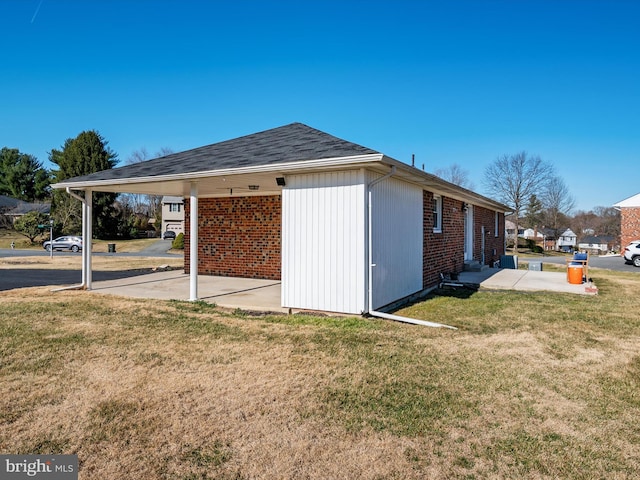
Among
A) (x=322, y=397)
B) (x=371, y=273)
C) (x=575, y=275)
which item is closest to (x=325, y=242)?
(x=371, y=273)

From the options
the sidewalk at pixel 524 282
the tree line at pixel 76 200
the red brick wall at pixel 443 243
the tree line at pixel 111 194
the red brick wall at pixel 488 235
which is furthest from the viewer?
the tree line at pixel 111 194

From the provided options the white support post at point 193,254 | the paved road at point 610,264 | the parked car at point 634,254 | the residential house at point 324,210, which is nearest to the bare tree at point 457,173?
the paved road at point 610,264

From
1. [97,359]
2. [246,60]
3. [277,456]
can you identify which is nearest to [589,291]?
[277,456]

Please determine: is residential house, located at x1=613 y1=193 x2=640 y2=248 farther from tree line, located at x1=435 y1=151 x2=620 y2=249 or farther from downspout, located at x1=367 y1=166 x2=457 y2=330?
downspout, located at x1=367 y1=166 x2=457 y2=330

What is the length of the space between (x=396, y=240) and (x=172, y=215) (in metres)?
41.7

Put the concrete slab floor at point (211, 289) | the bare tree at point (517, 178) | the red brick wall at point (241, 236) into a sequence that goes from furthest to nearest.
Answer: the bare tree at point (517, 178), the red brick wall at point (241, 236), the concrete slab floor at point (211, 289)

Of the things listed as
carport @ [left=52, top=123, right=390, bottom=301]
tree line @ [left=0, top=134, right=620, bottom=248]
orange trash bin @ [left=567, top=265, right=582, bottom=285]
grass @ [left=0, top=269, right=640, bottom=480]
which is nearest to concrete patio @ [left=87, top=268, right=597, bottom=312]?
orange trash bin @ [left=567, top=265, right=582, bottom=285]

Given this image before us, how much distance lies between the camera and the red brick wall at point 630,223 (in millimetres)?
29391

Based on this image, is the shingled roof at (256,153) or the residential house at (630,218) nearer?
the shingled roof at (256,153)

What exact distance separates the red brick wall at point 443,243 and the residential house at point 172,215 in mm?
37194

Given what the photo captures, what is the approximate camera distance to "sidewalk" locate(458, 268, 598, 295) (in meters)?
10.3

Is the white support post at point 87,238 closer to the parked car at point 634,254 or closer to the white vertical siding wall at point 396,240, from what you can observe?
the white vertical siding wall at point 396,240

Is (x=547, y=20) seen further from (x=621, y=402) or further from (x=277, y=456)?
(x=277, y=456)

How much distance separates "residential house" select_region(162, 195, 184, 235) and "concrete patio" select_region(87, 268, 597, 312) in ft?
110
